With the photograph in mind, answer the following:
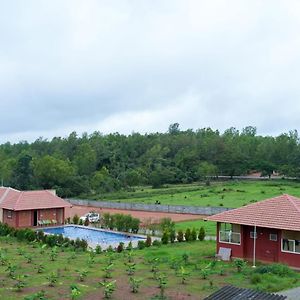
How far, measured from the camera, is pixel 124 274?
21469mm

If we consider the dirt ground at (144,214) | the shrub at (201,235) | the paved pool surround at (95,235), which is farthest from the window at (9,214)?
the shrub at (201,235)

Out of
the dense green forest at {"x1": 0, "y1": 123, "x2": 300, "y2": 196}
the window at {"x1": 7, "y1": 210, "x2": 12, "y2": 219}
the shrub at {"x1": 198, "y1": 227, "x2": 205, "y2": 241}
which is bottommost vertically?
the shrub at {"x1": 198, "y1": 227, "x2": 205, "y2": 241}

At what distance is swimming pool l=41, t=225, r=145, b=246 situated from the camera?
3457 cm

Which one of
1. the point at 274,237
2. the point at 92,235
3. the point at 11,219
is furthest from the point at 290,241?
the point at 11,219

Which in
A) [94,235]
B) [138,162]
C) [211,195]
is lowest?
[94,235]

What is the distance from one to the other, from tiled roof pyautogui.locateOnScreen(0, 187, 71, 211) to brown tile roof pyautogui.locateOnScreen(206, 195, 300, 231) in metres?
18.5

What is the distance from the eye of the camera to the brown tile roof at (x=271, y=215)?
23731mm

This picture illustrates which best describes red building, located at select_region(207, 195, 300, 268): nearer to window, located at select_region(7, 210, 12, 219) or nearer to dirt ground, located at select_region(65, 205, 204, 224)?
dirt ground, located at select_region(65, 205, 204, 224)

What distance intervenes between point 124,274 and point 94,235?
1633cm

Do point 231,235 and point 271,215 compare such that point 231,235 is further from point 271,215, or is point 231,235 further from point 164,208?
point 164,208

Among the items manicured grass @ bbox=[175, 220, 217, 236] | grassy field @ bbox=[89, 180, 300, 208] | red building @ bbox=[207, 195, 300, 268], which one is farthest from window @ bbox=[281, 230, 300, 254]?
grassy field @ bbox=[89, 180, 300, 208]

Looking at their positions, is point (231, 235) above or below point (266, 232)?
below

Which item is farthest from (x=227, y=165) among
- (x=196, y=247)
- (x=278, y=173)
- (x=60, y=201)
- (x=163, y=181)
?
(x=196, y=247)

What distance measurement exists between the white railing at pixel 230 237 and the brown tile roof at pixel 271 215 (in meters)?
0.82
